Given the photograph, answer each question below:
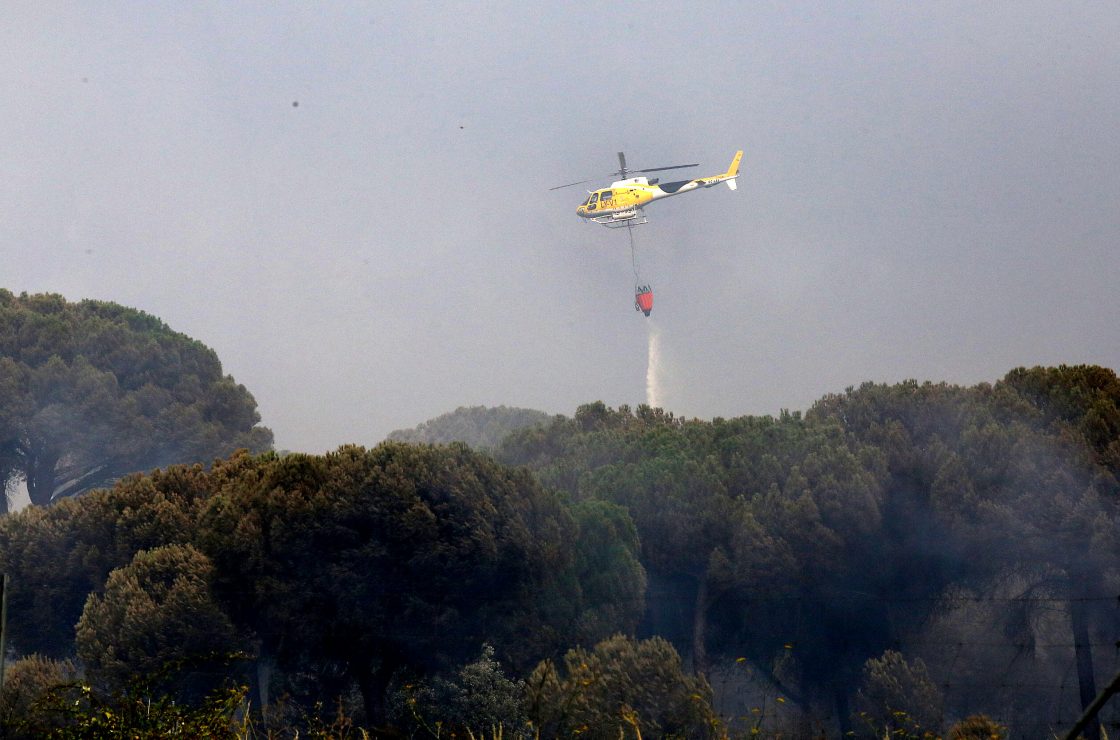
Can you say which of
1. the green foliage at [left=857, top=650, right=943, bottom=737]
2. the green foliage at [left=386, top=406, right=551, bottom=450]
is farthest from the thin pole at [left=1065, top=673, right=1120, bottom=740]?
the green foliage at [left=386, top=406, right=551, bottom=450]

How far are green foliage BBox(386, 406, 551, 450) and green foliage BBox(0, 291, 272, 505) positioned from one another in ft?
96.2

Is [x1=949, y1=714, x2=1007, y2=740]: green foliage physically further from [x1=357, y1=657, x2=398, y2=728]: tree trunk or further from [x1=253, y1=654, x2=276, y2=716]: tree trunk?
[x1=253, y1=654, x2=276, y2=716]: tree trunk

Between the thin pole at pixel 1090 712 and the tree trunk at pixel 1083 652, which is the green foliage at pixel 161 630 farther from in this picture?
the thin pole at pixel 1090 712

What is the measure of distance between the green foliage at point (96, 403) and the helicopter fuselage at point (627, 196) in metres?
19.8

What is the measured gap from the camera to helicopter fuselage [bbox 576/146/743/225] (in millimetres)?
63125

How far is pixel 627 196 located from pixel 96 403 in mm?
26872

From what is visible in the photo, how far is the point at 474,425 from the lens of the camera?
8894 cm

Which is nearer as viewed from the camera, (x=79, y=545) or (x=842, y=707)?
(x=842, y=707)

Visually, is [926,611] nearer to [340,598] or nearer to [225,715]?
[340,598]

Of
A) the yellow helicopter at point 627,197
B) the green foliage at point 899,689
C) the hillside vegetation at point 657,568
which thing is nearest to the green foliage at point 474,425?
the yellow helicopter at point 627,197

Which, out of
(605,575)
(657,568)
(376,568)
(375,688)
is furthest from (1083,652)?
(376,568)

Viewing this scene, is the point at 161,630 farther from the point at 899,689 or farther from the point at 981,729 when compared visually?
the point at 981,729

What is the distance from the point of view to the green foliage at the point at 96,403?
52.6 m

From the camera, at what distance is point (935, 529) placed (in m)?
34.7
